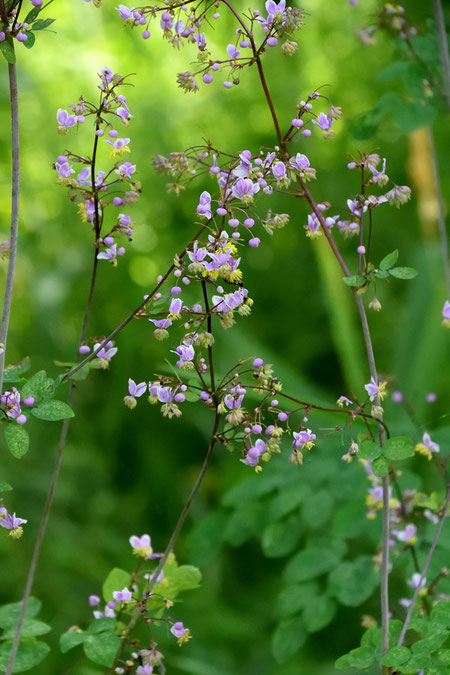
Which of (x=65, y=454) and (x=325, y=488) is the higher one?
(x=65, y=454)

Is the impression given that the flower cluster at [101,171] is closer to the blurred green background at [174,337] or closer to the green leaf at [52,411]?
the green leaf at [52,411]

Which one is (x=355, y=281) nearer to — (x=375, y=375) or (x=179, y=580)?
(x=375, y=375)

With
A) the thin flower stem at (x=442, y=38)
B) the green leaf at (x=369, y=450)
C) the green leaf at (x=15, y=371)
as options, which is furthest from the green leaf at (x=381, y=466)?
the thin flower stem at (x=442, y=38)

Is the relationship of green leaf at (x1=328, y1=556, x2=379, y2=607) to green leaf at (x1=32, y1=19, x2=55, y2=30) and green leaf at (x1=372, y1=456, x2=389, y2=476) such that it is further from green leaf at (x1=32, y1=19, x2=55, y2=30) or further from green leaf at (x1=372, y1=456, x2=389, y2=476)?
green leaf at (x1=32, y1=19, x2=55, y2=30)

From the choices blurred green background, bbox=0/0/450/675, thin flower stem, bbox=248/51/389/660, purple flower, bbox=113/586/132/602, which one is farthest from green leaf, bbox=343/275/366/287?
blurred green background, bbox=0/0/450/675

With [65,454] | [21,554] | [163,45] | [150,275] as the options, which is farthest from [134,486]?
[163,45]

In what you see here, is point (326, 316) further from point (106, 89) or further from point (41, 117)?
point (106, 89)
